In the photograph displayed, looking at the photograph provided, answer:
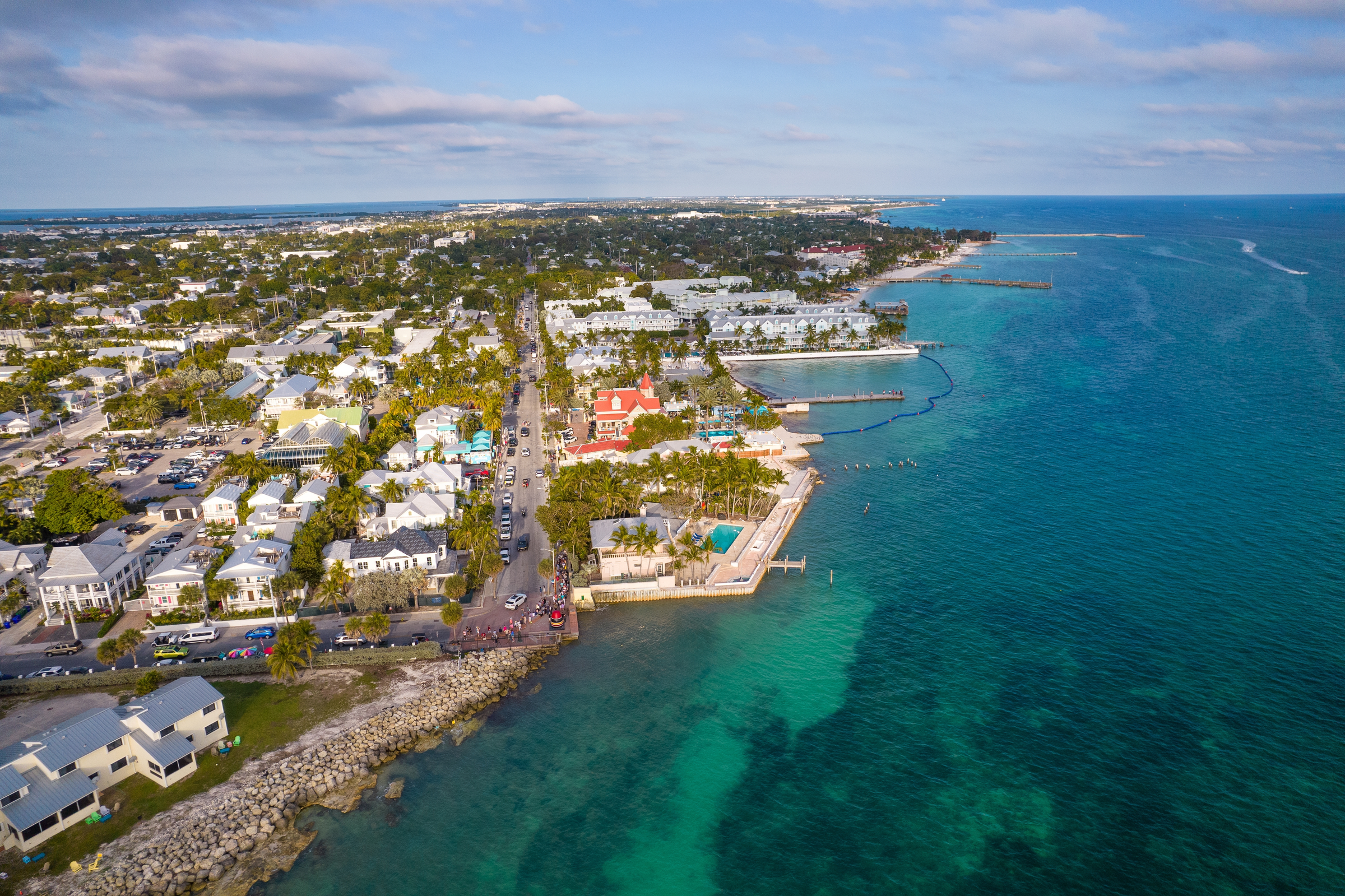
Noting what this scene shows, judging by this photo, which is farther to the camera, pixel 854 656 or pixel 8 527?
pixel 8 527

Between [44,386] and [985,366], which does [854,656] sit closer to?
[985,366]

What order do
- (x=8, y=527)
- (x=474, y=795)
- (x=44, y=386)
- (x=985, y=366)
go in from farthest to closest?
1. (x=985, y=366)
2. (x=44, y=386)
3. (x=8, y=527)
4. (x=474, y=795)

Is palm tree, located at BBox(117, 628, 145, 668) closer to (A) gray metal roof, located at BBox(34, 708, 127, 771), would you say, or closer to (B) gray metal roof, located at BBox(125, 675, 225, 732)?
(B) gray metal roof, located at BBox(125, 675, 225, 732)

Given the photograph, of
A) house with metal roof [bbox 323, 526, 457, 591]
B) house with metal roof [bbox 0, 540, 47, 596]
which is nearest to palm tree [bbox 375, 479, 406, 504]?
house with metal roof [bbox 323, 526, 457, 591]

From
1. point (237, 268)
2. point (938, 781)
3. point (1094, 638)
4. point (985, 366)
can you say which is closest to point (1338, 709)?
point (1094, 638)

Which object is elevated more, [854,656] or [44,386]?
[44,386]
